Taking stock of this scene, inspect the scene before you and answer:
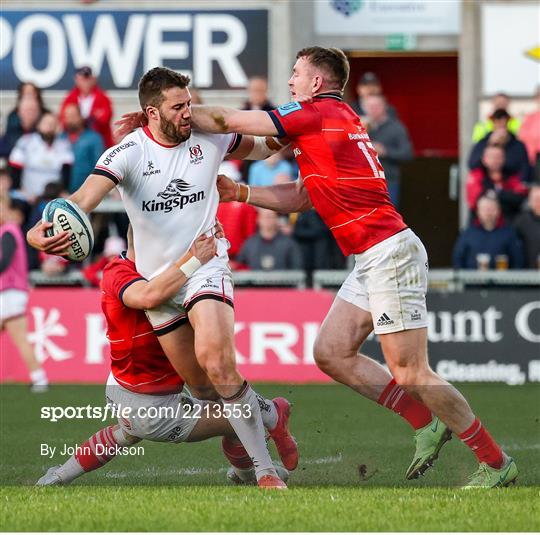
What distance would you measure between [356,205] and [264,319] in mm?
6758

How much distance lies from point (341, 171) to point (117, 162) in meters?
1.25

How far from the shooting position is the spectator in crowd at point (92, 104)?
16875 mm

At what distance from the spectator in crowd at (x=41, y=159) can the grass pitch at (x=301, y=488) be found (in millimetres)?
4495

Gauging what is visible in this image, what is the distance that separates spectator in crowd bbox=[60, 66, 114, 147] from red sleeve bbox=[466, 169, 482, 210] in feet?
13.0

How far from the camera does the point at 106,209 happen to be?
16.5 metres

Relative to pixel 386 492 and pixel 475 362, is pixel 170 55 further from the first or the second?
pixel 386 492

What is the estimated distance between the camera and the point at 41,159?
16.6 metres

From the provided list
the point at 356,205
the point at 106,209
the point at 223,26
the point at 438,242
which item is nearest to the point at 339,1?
the point at 223,26

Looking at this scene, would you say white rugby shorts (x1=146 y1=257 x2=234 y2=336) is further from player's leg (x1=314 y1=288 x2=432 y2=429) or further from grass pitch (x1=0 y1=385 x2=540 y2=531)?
grass pitch (x1=0 y1=385 x2=540 y2=531)

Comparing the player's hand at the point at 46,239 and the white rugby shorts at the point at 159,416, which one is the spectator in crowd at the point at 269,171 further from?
the player's hand at the point at 46,239

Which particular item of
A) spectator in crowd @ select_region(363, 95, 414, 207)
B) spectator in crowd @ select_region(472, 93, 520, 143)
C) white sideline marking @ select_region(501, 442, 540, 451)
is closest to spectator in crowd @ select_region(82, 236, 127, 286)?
spectator in crowd @ select_region(363, 95, 414, 207)

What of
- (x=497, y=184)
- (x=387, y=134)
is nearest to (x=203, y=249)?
(x=387, y=134)

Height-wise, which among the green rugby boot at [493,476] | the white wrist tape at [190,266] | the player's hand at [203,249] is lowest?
the green rugby boot at [493,476]

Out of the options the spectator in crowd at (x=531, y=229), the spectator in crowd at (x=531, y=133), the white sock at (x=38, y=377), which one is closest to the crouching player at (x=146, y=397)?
the white sock at (x=38, y=377)
